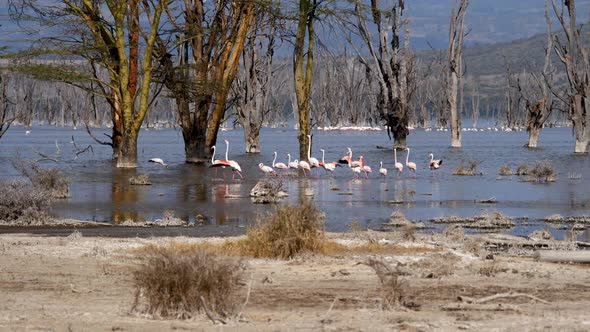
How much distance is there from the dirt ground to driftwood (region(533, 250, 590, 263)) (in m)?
0.20

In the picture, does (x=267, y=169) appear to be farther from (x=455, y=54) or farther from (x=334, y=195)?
(x=455, y=54)

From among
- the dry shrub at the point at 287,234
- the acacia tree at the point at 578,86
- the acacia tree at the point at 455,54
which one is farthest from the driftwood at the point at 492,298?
the acacia tree at the point at 455,54

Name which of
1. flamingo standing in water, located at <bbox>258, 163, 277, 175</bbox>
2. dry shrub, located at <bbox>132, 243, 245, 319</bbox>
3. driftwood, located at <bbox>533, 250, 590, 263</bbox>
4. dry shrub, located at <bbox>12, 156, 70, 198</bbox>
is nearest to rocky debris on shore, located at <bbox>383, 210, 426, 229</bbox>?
driftwood, located at <bbox>533, 250, 590, 263</bbox>

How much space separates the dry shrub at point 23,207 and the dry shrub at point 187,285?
9.64m

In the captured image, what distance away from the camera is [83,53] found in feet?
108

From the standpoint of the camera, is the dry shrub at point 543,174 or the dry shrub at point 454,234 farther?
the dry shrub at point 543,174

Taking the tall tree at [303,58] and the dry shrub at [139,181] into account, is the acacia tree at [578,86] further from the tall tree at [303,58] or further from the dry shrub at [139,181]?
the dry shrub at [139,181]

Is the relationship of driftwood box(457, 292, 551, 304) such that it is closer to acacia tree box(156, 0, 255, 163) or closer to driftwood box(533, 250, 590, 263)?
driftwood box(533, 250, 590, 263)

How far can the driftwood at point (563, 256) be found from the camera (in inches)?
564

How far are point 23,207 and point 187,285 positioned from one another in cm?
1049

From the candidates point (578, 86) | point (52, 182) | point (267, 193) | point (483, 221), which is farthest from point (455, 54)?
point (483, 221)

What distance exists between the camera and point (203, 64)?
3781 cm

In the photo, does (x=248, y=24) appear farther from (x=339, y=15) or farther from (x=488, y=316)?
(x=488, y=316)

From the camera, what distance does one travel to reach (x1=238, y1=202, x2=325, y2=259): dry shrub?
14.3 metres
